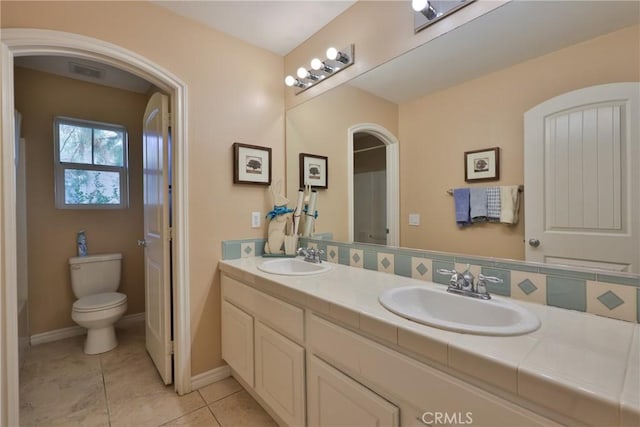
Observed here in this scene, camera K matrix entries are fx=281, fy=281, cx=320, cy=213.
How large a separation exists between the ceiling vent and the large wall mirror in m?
2.25

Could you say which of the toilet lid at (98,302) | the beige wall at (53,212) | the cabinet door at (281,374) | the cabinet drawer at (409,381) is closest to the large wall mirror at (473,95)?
the cabinet drawer at (409,381)

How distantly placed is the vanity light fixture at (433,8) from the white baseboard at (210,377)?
2397 mm

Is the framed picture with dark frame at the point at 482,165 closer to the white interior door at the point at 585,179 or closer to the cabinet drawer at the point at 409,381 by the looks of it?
the white interior door at the point at 585,179

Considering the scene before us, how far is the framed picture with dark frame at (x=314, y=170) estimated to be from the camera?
2051mm

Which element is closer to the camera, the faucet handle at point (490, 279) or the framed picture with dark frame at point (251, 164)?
the faucet handle at point (490, 279)

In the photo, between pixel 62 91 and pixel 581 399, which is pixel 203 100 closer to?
pixel 62 91

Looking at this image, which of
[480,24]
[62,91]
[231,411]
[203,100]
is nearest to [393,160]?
[480,24]

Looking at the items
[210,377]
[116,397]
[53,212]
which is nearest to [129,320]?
[53,212]

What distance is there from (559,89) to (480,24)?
450 millimetres

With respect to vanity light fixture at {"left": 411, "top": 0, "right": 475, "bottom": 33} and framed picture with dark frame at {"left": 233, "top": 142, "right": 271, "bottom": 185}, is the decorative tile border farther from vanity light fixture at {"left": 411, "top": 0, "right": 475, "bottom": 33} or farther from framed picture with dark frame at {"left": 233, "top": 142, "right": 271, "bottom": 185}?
vanity light fixture at {"left": 411, "top": 0, "right": 475, "bottom": 33}

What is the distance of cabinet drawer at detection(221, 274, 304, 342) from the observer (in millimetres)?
1257

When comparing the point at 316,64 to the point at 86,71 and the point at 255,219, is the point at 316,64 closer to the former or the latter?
the point at 255,219

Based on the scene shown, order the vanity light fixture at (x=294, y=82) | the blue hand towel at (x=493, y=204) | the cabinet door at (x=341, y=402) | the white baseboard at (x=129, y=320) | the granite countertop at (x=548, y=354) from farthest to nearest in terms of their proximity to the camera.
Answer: the white baseboard at (x=129, y=320), the vanity light fixture at (x=294, y=82), the blue hand towel at (x=493, y=204), the cabinet door at (x=341, y=402), the granite countertop at (x=548, y=354)

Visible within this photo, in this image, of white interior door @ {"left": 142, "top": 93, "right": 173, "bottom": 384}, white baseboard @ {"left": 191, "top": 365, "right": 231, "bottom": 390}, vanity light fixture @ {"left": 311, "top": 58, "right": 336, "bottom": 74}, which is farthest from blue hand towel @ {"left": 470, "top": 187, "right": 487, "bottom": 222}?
white baseboard @ {"left": 191, "top": 365, "right": 231, "bottom": 390}
